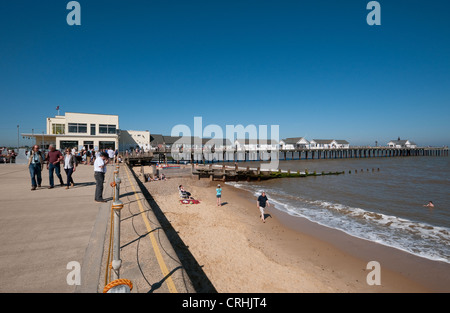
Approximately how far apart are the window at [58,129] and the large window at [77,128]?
320cm

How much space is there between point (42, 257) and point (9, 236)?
5.68 ft

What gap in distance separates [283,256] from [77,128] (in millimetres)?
47517

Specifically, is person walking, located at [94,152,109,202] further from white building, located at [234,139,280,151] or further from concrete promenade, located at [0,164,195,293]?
white building, located at [234,139,280,151]

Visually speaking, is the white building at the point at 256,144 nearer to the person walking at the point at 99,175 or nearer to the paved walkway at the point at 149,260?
the person walking at the point at 99,175

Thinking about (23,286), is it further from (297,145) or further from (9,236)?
(297,145)

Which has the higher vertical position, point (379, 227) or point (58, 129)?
point (58, 129)

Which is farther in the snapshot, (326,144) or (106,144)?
(326,144)

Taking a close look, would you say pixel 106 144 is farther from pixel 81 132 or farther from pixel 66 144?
pixel 66 144

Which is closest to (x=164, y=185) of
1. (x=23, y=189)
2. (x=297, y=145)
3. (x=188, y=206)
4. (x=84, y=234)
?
(x=188, y=206)

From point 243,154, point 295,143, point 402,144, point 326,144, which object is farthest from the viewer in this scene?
point 402,144

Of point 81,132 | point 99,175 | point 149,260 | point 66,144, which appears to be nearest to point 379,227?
point 149,260

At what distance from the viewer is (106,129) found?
148 ft

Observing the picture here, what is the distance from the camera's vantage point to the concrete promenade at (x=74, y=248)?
11.7ft
